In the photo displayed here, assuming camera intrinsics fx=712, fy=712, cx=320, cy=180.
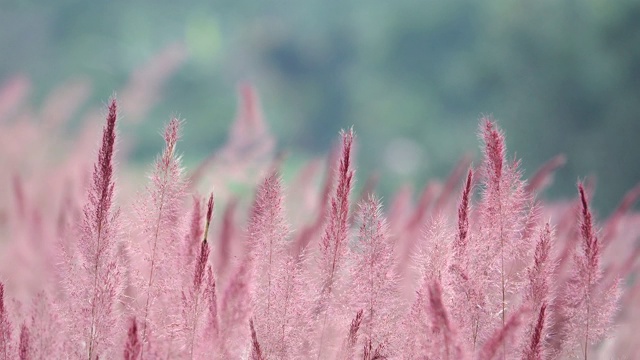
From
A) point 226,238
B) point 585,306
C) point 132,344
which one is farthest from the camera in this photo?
point 226,238

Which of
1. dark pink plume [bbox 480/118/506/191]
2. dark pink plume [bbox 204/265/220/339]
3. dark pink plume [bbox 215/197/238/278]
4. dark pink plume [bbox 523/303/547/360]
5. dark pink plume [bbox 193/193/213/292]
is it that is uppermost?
dark pink plume [bbox 215/197/238/278]

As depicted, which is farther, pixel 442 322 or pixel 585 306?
pixel 585 306

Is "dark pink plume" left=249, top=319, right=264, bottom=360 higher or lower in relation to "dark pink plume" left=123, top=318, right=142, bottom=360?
higher

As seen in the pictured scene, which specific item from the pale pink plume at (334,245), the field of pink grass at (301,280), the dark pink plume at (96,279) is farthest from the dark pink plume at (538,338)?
the dark pink plume at (96,279)

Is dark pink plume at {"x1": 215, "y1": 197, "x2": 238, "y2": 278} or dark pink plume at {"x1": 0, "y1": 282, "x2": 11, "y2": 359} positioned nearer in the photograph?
dark pink plume at {"x1": 0, "y1": 282, "x2": 11, "y2": 359}

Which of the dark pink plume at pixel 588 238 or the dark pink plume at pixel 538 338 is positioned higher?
the dark pink plume at pixel 588 238

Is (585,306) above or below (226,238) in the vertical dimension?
below

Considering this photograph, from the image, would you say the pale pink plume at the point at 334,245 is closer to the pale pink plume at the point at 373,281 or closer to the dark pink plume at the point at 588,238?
the pale pink plume at the point at 373,281

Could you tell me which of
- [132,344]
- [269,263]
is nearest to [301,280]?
[269,263]

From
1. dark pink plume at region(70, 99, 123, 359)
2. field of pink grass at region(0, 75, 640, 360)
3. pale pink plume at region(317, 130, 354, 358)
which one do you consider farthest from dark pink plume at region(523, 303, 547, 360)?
dark pink plume at region(70, 99, 123, 359)

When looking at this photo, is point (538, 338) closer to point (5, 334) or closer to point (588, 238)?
point (588, 238)

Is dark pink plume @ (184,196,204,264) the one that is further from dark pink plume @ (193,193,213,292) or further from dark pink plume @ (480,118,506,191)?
dark pink plume @ (480,118,506,191)

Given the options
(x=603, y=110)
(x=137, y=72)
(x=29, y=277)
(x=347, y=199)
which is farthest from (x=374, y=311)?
(x=603, y=110)
